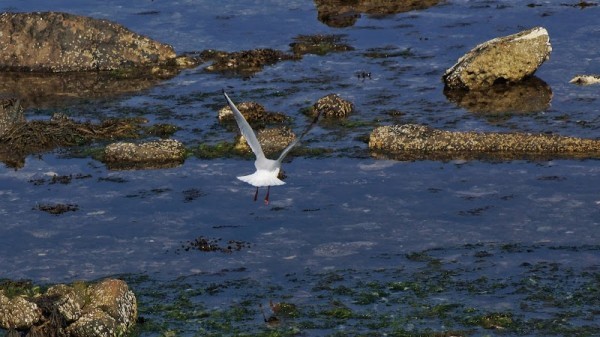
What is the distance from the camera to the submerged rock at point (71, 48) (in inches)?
1428

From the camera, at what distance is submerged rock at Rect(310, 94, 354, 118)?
30.9 m

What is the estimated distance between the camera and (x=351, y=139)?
29.5 meters

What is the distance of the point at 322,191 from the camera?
26.5 meters

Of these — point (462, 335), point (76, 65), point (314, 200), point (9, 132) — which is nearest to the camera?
point (462, 335)

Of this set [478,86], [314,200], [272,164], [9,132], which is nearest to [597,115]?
[478,86]

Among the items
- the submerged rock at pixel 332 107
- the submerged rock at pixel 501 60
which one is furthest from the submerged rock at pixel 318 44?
the submerged rock at pixel 332 107

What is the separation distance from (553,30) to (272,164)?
16894 millimetres

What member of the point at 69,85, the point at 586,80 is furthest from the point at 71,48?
the point at 586,80

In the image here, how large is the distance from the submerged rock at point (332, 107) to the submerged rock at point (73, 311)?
37.6 feet

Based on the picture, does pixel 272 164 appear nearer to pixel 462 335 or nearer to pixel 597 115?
pixel 462 335

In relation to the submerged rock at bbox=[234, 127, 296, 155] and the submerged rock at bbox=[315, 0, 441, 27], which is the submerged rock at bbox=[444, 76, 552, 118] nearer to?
the submerged rock at bbox=[234, 127, 296, 155]

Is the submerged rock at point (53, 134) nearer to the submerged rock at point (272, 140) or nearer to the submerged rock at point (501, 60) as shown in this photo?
the submerged rock at point (272, 140)

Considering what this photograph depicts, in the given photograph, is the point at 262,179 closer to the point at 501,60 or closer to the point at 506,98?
the point at 506,98

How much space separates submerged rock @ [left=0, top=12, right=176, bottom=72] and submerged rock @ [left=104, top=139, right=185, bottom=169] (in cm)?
790
